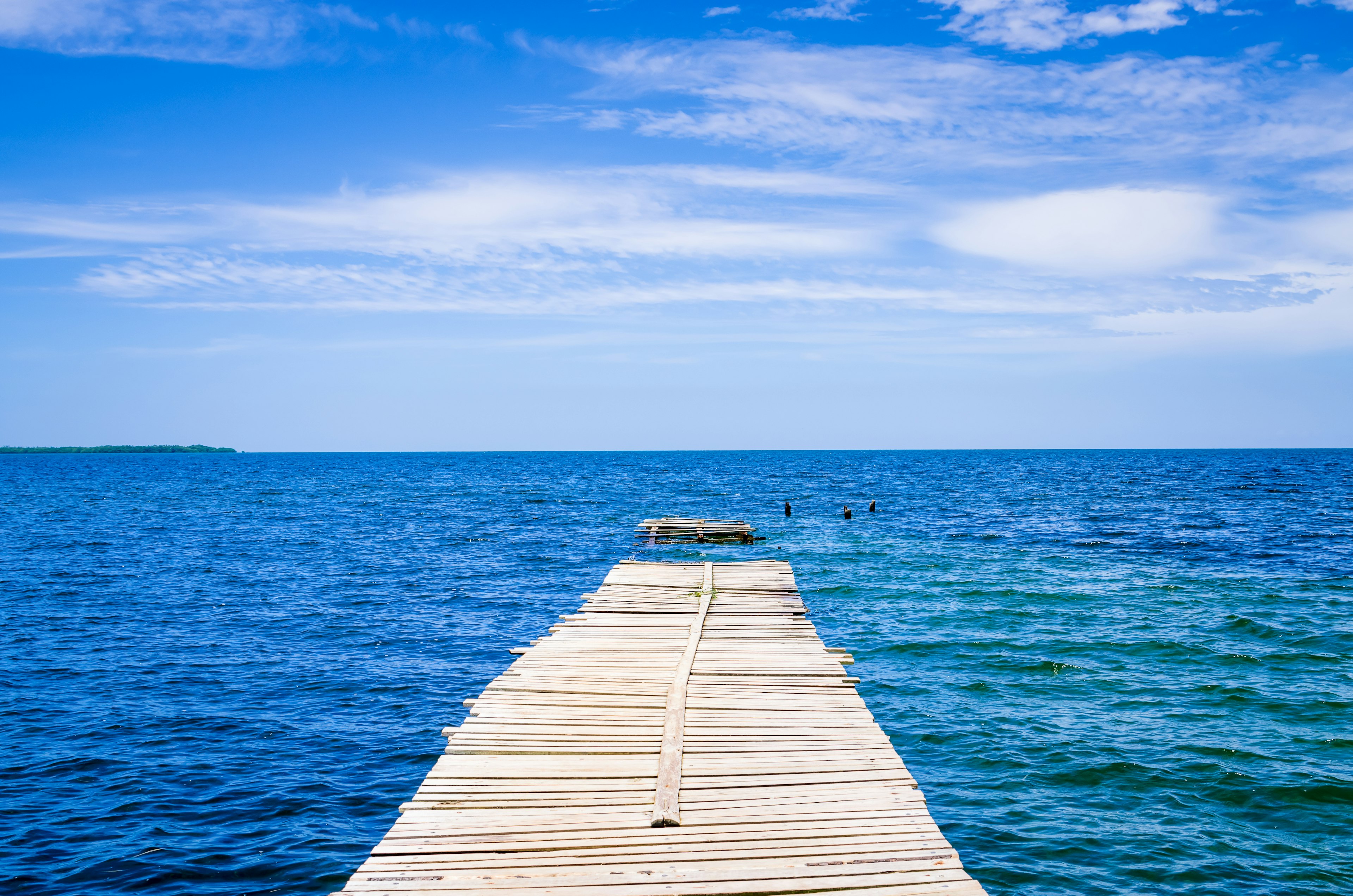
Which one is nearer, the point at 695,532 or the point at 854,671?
the point at 854,671

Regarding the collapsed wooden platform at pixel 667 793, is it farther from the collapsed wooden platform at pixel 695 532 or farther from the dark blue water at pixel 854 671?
the collapsed wooden platform at pixel 695 532

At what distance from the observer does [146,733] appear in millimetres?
13359

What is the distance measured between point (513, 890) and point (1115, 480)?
9661 cm

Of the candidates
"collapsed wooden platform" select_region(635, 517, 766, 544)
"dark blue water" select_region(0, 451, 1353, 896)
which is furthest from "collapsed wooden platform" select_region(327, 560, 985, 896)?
"collapsed wooden platform" select_region(635, 517, 766, 544)

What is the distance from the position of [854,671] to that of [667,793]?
9691 mm

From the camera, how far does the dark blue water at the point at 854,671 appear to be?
968 cm

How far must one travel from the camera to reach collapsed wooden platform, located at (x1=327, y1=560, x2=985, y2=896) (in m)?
6.44

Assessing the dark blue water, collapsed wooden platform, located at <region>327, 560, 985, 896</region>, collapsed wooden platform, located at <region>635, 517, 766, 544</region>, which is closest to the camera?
collapsed wooden platform, located at <region>327, 560, 985, 896</region>

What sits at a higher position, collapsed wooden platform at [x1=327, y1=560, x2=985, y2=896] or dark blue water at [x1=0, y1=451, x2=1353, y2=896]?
collapsed wooden platform at [x1=327, y1=560, x2=985, y2=896]

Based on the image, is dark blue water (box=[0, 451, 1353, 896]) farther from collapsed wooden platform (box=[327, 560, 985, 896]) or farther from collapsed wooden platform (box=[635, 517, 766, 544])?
collapsed wooden platform (box=[327, 560, 985, 896])

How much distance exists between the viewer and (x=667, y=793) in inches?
301

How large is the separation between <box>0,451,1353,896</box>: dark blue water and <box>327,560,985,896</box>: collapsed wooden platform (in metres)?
2.04

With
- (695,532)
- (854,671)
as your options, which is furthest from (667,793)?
(695,532)

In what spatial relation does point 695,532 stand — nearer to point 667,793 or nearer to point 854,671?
point 854,671
